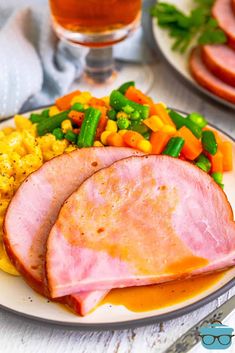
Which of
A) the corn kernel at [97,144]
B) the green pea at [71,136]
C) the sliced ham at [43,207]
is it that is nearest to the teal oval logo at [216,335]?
the sliced ham at [43,207]

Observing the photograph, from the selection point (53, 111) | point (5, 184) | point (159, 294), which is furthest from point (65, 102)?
point (159, 294)

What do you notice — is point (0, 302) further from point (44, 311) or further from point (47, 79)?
point (47, 79)

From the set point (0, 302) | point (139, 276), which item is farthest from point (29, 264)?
point (139, 276)

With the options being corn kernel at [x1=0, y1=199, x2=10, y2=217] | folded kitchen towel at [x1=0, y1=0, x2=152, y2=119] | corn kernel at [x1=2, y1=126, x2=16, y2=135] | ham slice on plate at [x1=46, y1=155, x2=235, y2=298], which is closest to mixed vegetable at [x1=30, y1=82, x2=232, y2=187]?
corn kernel at [x1=2, y1=126, x2=16, y2=135]

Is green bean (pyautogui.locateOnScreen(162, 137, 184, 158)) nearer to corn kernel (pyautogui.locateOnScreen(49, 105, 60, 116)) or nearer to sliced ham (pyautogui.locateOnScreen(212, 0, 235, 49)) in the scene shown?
corn kernel (pyautogui.locateOnScreen(49, 105, 60, 116))

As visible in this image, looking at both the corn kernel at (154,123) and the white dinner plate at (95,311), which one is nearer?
the white dinner plate at (95,311)

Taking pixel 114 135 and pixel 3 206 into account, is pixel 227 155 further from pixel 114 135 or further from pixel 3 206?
pixel 3 206

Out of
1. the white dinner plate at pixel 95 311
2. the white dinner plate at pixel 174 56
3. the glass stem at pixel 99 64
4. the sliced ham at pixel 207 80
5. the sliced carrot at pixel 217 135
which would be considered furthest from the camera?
the glass stem at pixel 99 64

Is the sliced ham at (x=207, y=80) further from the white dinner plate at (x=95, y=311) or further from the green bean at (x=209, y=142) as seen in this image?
the white dinner plate at (x=95, y=311)
